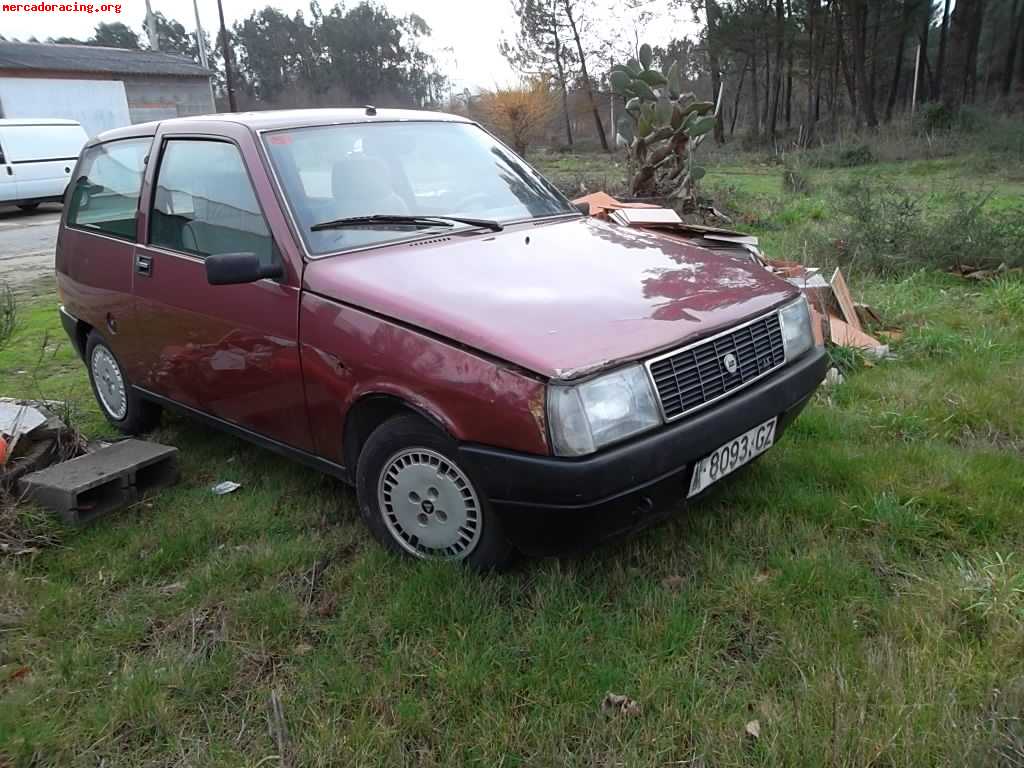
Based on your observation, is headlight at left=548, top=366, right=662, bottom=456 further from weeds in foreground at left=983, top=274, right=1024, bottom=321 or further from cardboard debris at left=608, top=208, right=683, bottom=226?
weeds in foreground at left=983, top=274, right=1024, bottom=321

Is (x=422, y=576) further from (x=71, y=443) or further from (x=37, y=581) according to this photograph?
(x=71, y=443)

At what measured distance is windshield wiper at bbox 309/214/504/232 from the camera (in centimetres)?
319

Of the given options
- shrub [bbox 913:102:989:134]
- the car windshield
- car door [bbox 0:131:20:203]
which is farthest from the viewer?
shrub [bbox 913:102:989:134]

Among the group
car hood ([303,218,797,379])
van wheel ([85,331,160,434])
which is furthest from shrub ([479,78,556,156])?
car hood ([303,218,797,379])

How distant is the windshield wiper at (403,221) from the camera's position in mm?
3189

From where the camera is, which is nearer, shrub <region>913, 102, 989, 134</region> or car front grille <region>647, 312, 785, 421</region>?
car front grille <region>647, 312, 785, 421</region>

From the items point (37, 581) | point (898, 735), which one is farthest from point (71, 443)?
point (898, 735)

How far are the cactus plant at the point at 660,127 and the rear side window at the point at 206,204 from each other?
21.1ft

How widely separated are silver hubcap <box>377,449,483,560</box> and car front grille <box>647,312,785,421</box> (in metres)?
0.74

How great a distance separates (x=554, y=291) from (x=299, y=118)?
1618mm

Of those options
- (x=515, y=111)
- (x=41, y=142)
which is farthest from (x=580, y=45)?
(x=41, y=142)

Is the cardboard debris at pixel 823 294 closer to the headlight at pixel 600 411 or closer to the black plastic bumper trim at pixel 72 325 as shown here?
the headlight at pixel 600 411

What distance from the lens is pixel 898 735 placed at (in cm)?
207

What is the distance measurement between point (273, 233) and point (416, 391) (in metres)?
1.02
